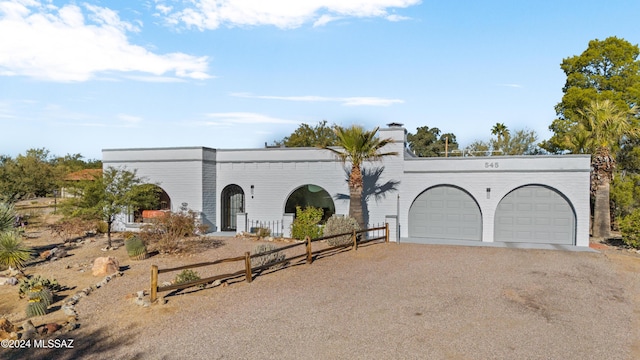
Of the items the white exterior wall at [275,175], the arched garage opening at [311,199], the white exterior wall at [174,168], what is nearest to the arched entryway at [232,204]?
the white exterior wall at [275,175]

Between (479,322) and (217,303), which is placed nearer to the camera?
(479,322)

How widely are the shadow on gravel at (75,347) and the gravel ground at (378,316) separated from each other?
0.03 m

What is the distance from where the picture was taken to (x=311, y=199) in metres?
22.3

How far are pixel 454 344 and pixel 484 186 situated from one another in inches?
527

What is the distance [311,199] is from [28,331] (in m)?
15.8

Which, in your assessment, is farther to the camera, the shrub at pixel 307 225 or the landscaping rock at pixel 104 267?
the shrub at pixel 307 225

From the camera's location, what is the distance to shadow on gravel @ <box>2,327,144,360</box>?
6634mm

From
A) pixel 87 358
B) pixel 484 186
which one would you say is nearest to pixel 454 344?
pixel 87 358

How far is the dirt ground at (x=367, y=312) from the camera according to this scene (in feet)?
22.7

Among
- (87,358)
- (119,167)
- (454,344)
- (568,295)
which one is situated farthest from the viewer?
(119,167)

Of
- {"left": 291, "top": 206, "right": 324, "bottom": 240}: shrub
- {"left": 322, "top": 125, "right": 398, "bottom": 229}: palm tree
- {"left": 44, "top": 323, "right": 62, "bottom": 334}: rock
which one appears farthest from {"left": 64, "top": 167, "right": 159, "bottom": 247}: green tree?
{"left": 44, "top": 323, "right": 62, "bottom": 334}: rock

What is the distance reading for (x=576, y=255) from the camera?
15648 mm

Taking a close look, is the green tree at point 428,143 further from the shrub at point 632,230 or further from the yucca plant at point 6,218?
the yucca plant at point 6,218

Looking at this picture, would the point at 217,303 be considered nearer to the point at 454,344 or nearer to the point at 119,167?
the point at 454,344
